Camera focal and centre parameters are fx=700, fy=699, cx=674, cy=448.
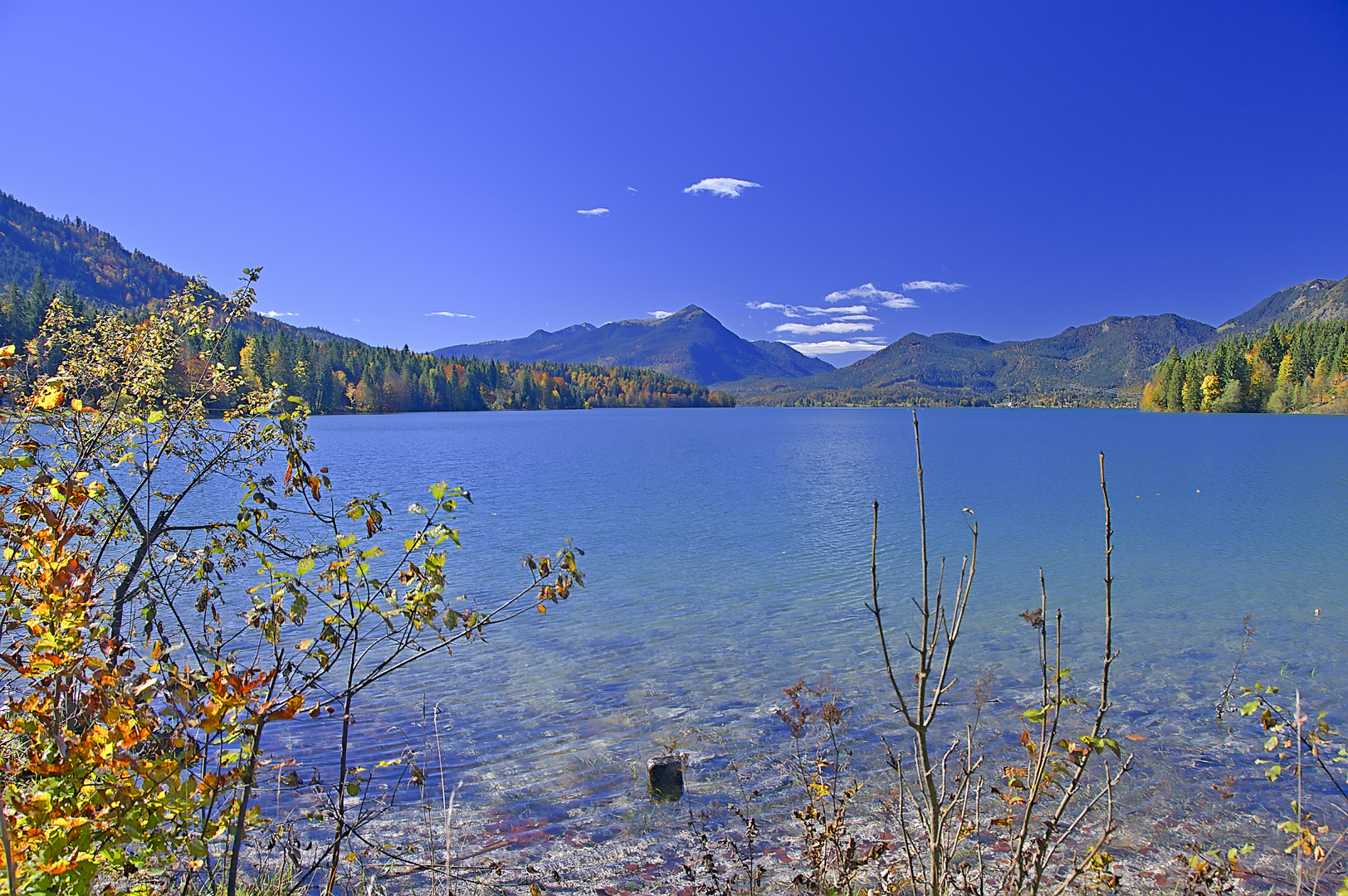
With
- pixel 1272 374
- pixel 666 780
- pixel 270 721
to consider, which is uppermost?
pixel 1272 374

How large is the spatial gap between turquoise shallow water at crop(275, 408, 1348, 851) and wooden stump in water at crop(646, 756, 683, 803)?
0.74 feet

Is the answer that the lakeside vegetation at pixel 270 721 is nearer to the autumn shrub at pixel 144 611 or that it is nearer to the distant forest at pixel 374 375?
the autumn shrub at pixel 144 611

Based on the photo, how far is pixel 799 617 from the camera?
12.7 m

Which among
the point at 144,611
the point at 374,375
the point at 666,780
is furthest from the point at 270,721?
the point at 374,375

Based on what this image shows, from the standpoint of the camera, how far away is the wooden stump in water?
261 inches

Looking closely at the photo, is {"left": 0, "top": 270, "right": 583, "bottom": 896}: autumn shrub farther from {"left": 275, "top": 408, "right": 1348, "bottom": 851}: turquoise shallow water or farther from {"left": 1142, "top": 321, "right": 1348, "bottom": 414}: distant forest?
{"left": 1142, "top": 321, "right": 1348, "bottom": 414}: distant forest

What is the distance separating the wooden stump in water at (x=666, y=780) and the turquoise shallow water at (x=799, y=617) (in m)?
0.23

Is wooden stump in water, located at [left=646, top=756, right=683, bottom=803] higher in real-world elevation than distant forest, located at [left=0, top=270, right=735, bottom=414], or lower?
lower

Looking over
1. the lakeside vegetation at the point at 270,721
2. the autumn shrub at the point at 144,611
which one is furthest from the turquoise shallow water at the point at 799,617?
the autumn shrub at the point at 144,611

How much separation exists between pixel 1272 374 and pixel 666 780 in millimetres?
152237

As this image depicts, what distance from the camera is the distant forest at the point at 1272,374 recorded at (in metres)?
105

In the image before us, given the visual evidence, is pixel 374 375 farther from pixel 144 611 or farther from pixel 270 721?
pixel 144 611

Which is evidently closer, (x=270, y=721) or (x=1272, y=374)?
(x=270, y=721)

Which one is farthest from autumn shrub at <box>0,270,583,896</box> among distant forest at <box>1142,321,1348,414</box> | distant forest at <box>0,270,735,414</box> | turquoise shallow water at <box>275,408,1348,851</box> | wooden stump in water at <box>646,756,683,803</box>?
distant forest at <box>1142,321,1348,414</box>
